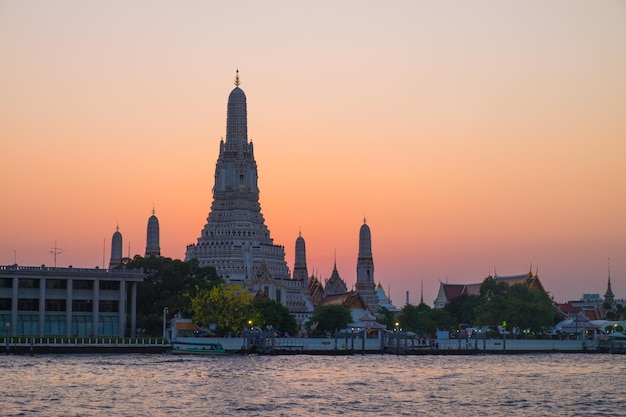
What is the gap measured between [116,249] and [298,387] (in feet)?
403

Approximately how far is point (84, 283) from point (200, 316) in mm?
14715

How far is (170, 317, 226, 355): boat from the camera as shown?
384ft

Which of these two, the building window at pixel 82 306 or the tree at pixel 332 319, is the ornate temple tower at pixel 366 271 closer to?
the tree at pixel 332 319

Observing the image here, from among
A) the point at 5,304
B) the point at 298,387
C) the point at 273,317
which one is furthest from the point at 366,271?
the point at 298,387

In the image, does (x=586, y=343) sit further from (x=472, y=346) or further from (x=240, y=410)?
(x=240, y=410)

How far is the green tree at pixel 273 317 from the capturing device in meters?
132

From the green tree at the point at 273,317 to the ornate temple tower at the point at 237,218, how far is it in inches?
1394

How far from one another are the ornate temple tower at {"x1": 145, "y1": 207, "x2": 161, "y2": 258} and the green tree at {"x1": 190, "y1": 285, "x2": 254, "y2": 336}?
194 feet

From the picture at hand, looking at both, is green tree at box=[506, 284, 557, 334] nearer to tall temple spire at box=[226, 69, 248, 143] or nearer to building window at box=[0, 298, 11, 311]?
tall temple spire at box=[226, 69, 248, 143]

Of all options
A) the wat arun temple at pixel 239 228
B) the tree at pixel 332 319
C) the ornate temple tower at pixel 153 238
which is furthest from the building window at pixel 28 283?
the ornate temple tower at pixel 153 238

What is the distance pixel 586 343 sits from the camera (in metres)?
141

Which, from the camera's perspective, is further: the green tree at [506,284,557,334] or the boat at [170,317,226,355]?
the green tree at [506,284,557,334]

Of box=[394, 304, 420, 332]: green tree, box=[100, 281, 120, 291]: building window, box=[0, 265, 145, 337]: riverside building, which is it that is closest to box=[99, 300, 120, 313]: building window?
box=[0, 265, 145, 337]: riverside building

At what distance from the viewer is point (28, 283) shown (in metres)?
127
